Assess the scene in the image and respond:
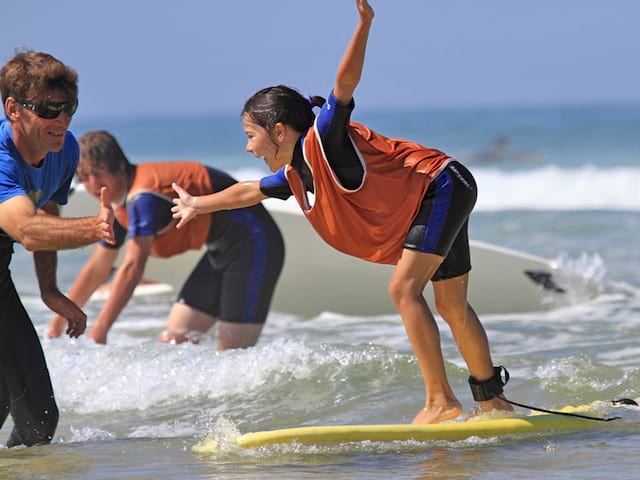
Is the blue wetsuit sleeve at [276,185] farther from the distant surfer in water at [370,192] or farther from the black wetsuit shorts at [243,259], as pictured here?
the black wetsuit shorts at [243,259]

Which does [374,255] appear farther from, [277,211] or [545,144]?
[545,144]

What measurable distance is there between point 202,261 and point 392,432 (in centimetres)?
253

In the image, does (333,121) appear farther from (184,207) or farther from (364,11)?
(184,207)

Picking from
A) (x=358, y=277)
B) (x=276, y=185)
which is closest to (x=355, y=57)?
(x=276, y=185)

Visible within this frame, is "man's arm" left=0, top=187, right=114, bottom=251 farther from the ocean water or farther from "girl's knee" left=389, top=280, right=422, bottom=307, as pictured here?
"girl's knee" left=389, top=280, right=422, bottom=307

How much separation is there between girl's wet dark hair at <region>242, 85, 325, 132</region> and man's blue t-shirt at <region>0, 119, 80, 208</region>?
2.33 feet

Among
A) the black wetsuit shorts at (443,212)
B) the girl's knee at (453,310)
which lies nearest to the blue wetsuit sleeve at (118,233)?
the girl's knee at (453,310)

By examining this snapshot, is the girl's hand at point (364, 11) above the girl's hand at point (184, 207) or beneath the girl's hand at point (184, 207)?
above

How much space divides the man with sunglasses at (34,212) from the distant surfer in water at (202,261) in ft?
5.14

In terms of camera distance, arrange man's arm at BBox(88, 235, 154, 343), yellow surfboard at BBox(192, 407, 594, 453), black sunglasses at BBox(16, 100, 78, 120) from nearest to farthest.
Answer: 1. black sunglasses at BBox(16, 100, 78, 120)
2. yellow surfboard at BBox(192, 407, 594, 453)
3. man's arm at BBox(88, 235, 154, 343)

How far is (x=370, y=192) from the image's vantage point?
13.9ft

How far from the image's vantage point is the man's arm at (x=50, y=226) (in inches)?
138

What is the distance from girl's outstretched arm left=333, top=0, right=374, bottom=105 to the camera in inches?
154

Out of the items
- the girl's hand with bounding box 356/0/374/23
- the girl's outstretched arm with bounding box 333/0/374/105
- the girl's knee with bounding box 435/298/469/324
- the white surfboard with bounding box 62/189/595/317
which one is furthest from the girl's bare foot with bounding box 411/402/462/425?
the white surfboard with bounding box 62/189/595/317
